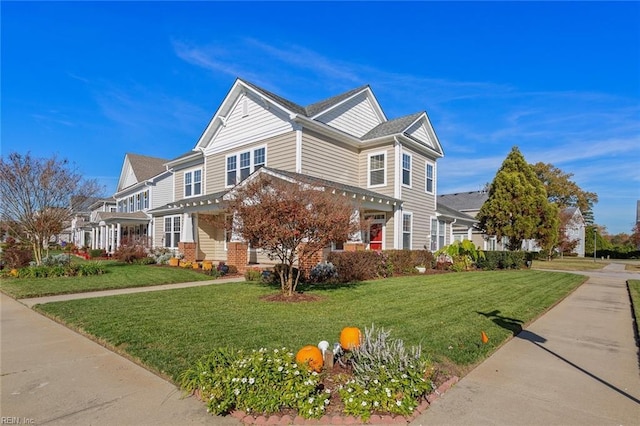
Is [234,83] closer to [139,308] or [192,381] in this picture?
[139,308]

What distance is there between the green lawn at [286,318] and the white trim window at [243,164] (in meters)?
7.58

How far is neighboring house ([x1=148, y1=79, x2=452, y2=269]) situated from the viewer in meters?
15.8

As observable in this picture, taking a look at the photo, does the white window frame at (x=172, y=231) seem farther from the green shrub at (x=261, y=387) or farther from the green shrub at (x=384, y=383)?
the green shrub at (x=384, y=383)

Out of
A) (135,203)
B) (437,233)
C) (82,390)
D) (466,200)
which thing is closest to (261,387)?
(82,390)

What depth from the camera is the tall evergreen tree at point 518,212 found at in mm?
23284

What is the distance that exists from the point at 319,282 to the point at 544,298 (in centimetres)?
655

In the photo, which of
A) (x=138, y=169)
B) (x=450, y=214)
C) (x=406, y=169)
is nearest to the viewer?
(x=406, y=169)

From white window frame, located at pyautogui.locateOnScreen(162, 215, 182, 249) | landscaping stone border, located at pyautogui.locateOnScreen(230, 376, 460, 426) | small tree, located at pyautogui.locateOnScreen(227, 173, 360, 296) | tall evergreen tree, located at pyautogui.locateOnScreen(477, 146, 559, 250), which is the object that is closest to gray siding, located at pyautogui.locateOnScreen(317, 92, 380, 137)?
small tree, located at pyautogui.locateOnScreen(227, 173, 360, 296)

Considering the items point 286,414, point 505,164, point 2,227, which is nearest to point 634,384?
point 286,414

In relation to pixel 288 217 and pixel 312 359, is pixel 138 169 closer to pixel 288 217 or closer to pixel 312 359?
pixel 288 217

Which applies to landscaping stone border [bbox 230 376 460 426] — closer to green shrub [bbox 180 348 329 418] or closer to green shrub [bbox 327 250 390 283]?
green shrub [bbox 180 348 329 418]

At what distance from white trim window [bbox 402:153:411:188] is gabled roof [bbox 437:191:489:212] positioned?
21784 mm

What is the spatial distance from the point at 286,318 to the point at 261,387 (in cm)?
343

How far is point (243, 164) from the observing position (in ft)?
59.8
